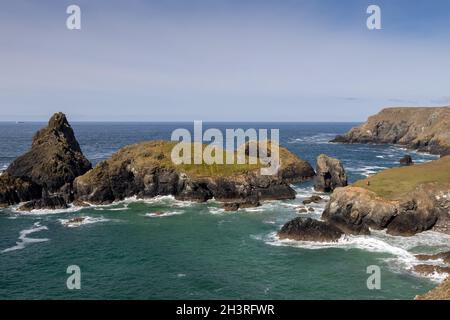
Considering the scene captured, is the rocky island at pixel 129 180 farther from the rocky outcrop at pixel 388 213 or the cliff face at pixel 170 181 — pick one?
the rocky outcrop at pixel 388 213

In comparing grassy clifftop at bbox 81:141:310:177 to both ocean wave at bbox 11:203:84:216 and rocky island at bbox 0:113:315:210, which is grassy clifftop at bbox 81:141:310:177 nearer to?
rocky island at bbox 0:113:315:210

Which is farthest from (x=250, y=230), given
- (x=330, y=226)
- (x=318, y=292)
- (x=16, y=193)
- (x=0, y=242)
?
(x=16, y=193)

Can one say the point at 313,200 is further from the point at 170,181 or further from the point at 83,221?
the point at 83,221

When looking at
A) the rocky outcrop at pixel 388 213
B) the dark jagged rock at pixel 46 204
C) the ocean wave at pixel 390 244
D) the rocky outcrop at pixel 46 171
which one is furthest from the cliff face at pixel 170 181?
the ocean wave at pixel 390 244

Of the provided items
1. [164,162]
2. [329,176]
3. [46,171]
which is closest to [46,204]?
[46,171]

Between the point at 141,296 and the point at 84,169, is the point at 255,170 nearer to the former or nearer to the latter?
the point at 84,169

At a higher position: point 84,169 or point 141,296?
point 84,169

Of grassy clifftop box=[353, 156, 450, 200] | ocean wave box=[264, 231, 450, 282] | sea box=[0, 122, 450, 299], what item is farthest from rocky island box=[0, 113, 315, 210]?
ocean wave box=[264, 231, 450, 282]
